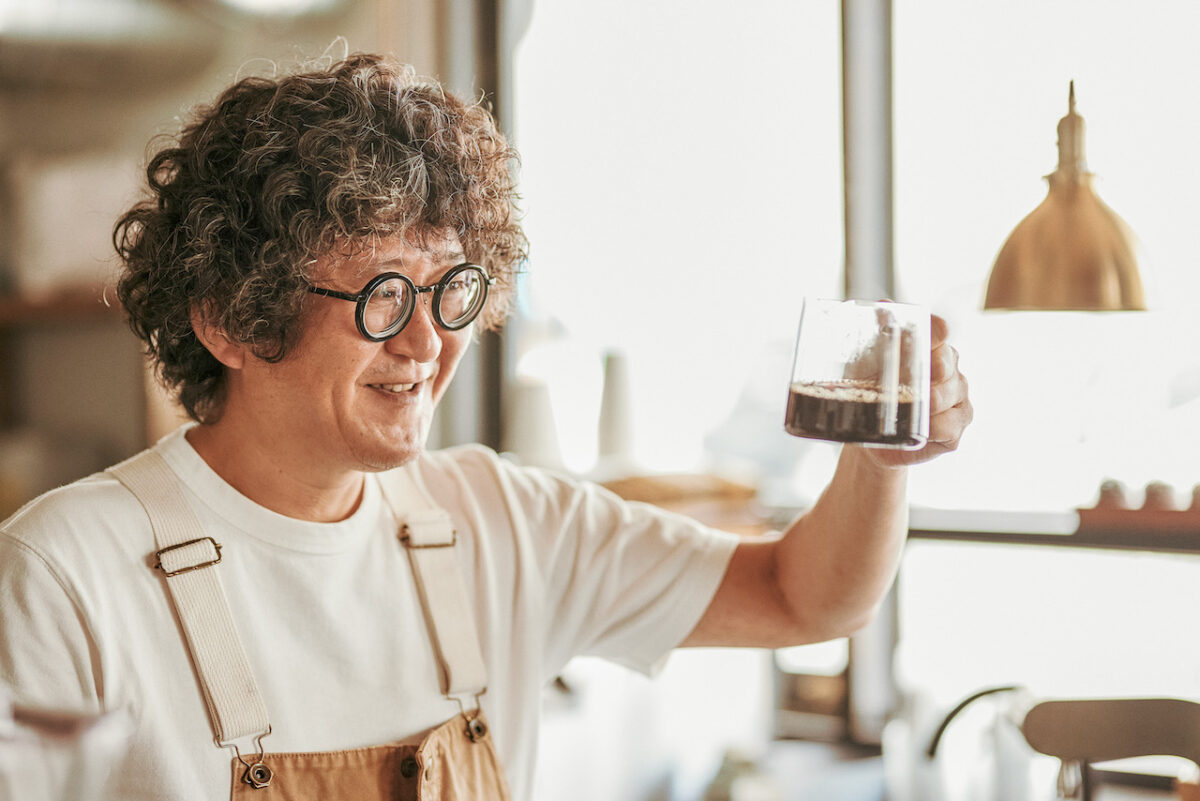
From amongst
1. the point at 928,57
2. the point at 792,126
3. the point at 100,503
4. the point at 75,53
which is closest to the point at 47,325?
the point at 75,53

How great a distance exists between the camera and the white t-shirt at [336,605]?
3.96 feet

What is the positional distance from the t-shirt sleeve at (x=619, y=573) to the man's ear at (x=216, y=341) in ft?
1.39

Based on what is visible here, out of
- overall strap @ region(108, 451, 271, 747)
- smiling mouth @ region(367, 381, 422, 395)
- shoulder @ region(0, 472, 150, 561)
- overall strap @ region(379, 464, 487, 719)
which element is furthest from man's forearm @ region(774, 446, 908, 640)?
shoulder @ region(0, 472, 150, 561)

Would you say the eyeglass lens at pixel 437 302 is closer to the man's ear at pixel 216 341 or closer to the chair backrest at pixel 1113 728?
the man's ear at pixel 216 341

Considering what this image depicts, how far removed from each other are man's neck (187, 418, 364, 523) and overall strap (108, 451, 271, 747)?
0.08m

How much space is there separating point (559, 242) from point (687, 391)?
23.7 inches

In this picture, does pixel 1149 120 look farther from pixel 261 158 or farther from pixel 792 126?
pixel 261 158

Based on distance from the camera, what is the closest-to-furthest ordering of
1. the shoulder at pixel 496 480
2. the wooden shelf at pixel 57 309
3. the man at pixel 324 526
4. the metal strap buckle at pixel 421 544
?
the man at pixel 324 526 → the metal strap buckle at pixel 421 544 → the shoulder at pixel 496 480 → the wooden shelf at pixel 57 309

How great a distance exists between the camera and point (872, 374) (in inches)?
44.6

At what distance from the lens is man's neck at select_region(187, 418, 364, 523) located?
1369mm

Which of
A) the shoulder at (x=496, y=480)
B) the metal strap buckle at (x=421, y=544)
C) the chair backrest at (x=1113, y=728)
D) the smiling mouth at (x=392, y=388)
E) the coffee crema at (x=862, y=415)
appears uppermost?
the smiling mouth at (x=392, y=388)

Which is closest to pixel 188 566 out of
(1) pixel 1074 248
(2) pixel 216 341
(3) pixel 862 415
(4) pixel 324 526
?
(4) pixel 324 526

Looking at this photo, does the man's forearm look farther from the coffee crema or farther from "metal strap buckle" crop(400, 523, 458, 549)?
"metal strap buckle" crop(400, 523, 458, 549)

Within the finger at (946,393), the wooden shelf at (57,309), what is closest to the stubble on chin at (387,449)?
the finger at (946,393)
